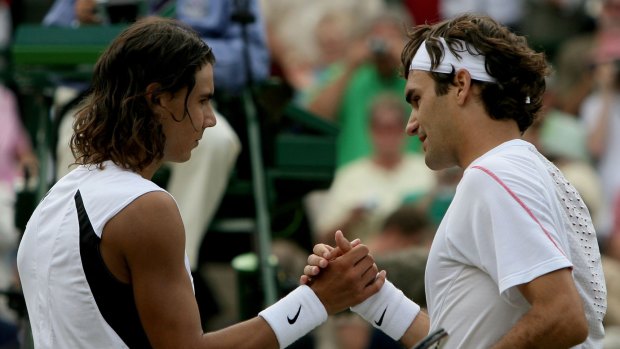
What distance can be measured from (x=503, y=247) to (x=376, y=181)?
18.5 ft

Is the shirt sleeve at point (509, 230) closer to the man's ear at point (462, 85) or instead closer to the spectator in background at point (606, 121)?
the man's ear at point (462, 85)

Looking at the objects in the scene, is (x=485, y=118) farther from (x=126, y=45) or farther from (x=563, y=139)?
(x=563, y=139)

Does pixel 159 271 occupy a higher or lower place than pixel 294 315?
higher

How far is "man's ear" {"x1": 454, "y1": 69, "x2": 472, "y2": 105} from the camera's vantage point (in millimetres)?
3947

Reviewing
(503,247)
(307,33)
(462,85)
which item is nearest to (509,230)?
(503,247)

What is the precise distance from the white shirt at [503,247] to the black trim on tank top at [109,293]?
817mm

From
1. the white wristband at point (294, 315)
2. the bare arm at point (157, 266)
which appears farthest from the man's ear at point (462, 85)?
the bare arm at point (157, 266)

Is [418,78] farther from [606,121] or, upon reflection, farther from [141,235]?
[606,121]

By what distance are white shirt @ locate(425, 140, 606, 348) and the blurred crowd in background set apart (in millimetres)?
2732

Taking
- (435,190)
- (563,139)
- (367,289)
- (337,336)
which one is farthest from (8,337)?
(367,289)

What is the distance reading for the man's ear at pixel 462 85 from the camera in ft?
13.0

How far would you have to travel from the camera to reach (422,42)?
4.13 m

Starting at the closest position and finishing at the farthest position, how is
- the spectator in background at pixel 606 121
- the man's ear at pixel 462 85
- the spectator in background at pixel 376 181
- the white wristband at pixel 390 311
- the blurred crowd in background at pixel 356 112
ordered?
the man's ear at pixel 462 85
the white wristband at pixel 390 311
the blurred crowd in background at pixel 356 112
the spectator in background at pixel 376 181
the spectator in background at pixel 606 121

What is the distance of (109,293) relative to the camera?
12.1 ft
